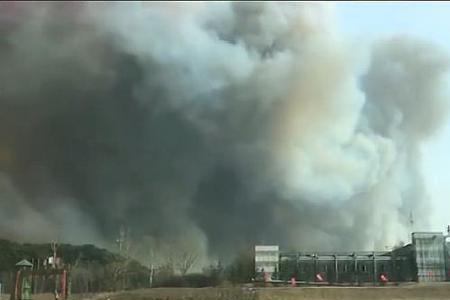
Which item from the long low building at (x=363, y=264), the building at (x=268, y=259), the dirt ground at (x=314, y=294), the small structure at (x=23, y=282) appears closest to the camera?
the small structure at (x=23, y=282)

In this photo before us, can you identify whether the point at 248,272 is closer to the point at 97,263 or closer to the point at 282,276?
the point at 282,276

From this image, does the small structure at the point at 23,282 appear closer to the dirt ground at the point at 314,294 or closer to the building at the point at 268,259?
the dirt ground at the point at 314,294

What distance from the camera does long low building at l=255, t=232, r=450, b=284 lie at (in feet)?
231

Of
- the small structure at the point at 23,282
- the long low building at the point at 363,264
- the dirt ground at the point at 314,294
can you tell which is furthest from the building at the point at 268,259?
the small structure at the point at 23,282

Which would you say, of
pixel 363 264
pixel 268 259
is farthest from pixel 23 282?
pixel 363 264

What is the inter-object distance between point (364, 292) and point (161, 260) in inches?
1086

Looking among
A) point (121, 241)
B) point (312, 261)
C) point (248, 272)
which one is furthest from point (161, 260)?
point (312, 261)

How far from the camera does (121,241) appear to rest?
64875 mm

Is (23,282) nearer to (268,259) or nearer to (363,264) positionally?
(268,259)

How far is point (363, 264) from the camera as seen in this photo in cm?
8106

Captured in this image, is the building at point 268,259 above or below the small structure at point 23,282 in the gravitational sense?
above

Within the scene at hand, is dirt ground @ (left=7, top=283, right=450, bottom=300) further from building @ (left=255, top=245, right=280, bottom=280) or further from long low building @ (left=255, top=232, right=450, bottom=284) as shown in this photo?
building @ (left=255, top=245, right=280, bottom=280)

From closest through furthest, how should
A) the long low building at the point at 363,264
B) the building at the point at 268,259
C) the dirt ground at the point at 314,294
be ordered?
the dirt ground at the point at 314,294
the long low building at the point at 363,264
the building at the point at 268,259

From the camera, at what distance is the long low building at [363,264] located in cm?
7044
